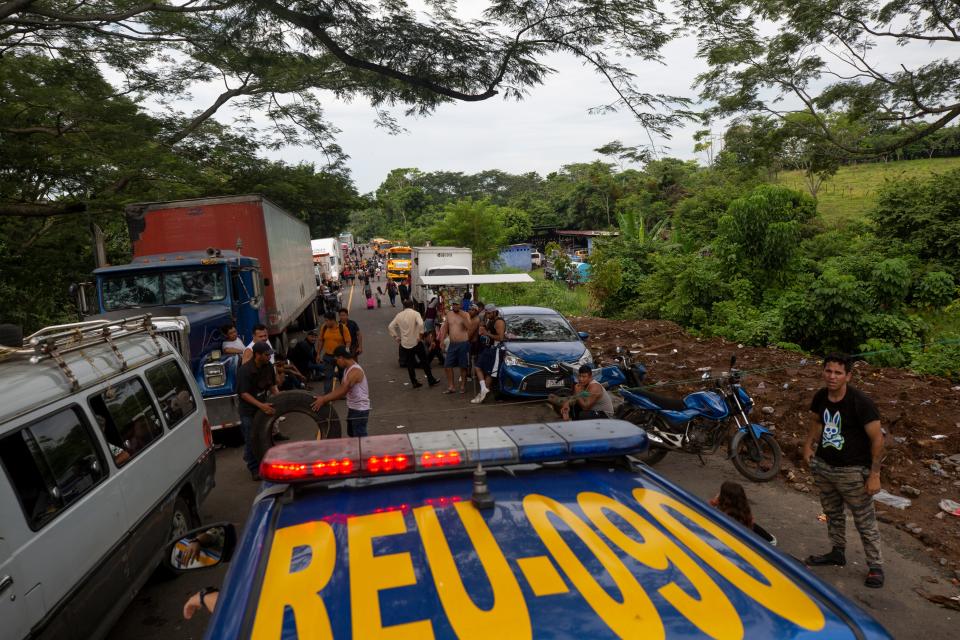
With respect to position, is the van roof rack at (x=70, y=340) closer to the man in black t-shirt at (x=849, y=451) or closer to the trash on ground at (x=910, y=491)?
the man in black t-shirt at (x=849, y=451)

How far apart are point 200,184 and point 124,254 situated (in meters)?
3.86

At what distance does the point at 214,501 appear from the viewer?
22.2 ft

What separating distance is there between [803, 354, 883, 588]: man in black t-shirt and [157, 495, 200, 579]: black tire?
213 inches

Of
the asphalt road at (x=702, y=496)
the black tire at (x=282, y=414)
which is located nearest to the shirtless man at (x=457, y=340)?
the asphalt road at (x=702, y=496)

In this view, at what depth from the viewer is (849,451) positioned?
466cm

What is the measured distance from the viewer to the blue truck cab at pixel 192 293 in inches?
372

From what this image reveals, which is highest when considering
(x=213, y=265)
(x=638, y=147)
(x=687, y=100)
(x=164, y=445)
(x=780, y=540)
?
(x=687, y=100)

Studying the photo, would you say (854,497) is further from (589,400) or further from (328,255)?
(328,255)

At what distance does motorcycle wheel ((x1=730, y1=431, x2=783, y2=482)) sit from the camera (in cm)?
672

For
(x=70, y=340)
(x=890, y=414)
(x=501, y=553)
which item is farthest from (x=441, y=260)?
(x=501, y=553)

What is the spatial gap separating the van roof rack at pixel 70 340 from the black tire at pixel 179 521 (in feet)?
4.60

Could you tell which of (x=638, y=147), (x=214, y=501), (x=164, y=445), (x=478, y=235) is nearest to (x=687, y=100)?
(x=638, y=147)

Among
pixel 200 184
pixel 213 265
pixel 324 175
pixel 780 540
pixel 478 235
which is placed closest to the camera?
pixel 780 540

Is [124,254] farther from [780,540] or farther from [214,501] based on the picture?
[780,540]
